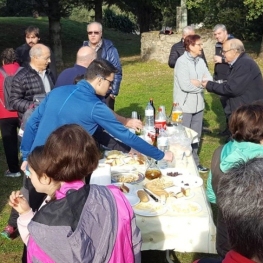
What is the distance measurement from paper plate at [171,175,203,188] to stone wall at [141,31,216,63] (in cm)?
1455

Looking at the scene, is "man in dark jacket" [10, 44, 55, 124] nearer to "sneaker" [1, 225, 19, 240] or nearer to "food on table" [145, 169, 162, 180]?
"sneaker" [1, 225, 19, 240]

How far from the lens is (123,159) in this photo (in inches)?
176

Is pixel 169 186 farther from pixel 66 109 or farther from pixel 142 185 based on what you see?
pixel 66 109

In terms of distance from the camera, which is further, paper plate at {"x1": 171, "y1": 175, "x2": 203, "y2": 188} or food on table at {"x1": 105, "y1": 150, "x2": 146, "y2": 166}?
food on table at {"x1": 105, "y1": 150, "x2": 146, "y2": 166}

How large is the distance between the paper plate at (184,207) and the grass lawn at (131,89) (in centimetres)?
111

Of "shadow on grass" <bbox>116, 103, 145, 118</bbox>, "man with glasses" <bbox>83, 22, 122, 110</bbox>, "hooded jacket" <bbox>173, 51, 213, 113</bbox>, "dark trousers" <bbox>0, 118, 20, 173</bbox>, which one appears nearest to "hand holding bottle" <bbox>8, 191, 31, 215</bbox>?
"dark trousers" <bbox>0, 118, 20, 173</bbox>

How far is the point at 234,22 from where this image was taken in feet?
78.3

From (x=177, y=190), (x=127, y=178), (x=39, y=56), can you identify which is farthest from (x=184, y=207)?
(x=39, y=56)

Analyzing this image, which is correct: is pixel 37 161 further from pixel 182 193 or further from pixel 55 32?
pixel 55 32

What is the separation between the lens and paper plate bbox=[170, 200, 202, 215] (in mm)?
3256

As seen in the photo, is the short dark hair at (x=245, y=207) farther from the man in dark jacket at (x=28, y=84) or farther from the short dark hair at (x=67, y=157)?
the man in dark jacket at (x=28, y=84)

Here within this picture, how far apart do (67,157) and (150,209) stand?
1.14 metres

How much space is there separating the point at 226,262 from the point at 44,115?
7.74 ft

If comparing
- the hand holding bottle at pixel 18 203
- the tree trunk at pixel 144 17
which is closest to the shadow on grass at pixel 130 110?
the hand holding bottle at pixel 18 203
